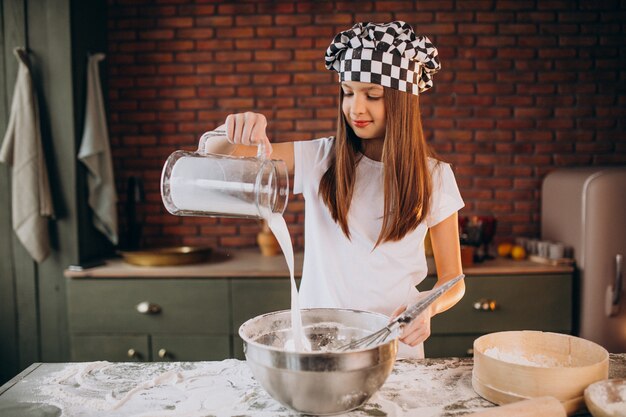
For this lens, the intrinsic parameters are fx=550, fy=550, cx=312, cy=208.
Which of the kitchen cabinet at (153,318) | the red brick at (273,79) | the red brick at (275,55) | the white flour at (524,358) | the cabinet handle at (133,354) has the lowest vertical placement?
the cabinet handle at (133,354)

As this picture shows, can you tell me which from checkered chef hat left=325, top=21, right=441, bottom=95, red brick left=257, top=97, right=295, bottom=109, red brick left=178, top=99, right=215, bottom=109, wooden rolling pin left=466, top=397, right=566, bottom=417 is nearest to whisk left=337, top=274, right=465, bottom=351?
wooden rolling pin left=466, top=397, right=566, bottom=417

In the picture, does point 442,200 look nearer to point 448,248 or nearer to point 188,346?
point 448,248

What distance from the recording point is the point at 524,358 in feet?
4.01

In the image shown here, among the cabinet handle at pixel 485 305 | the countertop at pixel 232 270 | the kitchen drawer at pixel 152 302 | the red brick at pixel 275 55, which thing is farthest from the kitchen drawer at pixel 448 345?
the red brick at pixel 275 55

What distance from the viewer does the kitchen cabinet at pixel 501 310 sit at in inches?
102

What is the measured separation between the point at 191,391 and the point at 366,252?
0.67 metres

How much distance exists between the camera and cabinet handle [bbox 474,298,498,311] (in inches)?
101

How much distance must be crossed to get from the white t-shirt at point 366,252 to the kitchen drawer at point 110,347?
4.01 ft

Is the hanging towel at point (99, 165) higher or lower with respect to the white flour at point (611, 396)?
higher

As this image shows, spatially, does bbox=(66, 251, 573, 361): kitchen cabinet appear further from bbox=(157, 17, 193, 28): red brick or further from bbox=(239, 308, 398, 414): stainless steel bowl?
bbox=(239, 308, 398, 414): stainless steel bowl

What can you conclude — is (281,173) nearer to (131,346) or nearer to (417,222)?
(417,222)

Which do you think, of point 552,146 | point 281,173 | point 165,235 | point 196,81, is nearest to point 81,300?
point 165,235

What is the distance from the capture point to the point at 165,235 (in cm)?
323

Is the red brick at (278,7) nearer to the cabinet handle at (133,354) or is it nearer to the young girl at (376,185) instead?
the young girl at (376,185)
